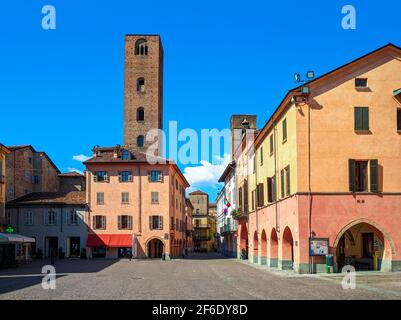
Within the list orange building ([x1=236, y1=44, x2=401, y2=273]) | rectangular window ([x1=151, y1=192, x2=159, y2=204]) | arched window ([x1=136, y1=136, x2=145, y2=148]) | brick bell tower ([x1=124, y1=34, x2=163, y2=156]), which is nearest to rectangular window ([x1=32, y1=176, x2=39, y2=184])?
brick bell tower ([x1=124, y1=34, x2=163, y2=156])

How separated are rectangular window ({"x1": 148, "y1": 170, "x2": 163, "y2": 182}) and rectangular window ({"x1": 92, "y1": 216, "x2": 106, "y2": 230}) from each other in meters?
6.90

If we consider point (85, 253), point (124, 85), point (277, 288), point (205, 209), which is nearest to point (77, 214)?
point (85, 253)

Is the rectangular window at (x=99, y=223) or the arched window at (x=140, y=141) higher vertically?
the arched window at (x=140, y=141)

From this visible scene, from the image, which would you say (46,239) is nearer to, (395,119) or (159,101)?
(159,101)

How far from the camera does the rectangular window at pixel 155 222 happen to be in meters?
65.9

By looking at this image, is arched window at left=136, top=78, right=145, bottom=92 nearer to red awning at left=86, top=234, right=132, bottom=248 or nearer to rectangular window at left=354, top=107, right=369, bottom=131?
red awning at left=86, top=234, right=132, bottom=248

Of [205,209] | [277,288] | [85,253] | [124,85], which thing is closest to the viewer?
[277,288]

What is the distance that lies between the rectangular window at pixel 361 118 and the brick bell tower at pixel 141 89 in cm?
5099

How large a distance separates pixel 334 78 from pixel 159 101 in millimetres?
53506

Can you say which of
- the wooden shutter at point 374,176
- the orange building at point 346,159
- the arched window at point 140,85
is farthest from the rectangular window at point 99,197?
the wooden shutter at point 374,176

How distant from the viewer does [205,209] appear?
15125 centimetres

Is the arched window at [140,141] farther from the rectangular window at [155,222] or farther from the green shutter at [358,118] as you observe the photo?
the green shutter at [358,118]

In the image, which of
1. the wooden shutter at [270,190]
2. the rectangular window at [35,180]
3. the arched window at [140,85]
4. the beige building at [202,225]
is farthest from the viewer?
the beige building at [202,225]

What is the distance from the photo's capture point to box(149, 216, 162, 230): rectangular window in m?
65.9
